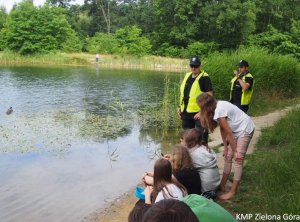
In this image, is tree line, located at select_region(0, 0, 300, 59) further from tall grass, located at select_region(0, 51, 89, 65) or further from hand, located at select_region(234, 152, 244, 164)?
hand, located at select_region(234, 152, 244, 164)

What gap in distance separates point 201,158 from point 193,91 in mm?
1806

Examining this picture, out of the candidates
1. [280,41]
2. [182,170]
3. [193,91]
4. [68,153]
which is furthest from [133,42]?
[182,170]

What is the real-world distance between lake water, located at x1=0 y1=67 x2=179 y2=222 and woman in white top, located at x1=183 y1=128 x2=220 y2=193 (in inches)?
84.4

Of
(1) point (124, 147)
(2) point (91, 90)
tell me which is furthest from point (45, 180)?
(2) point (91, 90)

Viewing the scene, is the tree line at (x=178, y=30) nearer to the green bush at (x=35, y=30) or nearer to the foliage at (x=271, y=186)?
the green bush at (x=35, y=30)

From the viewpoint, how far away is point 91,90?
20969 mm

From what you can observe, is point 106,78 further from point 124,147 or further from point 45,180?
point 45,180

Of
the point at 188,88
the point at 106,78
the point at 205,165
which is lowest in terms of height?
the point at 106,78

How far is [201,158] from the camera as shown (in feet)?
15.3

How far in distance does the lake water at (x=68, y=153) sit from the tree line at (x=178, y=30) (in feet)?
90.3

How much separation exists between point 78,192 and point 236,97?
345 cm

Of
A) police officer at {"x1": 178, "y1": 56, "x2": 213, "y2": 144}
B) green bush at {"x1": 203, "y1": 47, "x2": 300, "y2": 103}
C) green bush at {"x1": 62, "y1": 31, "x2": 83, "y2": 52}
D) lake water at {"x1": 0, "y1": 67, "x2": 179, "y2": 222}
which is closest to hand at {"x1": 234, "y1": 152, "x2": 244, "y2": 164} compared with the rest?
police officer at {"x1": 178, "y1": 56, "x2": 213, "y2": 144}

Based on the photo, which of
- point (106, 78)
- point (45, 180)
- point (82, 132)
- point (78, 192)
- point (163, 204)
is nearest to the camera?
point (163, 204)

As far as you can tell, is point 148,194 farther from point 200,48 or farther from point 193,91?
point 200,48
